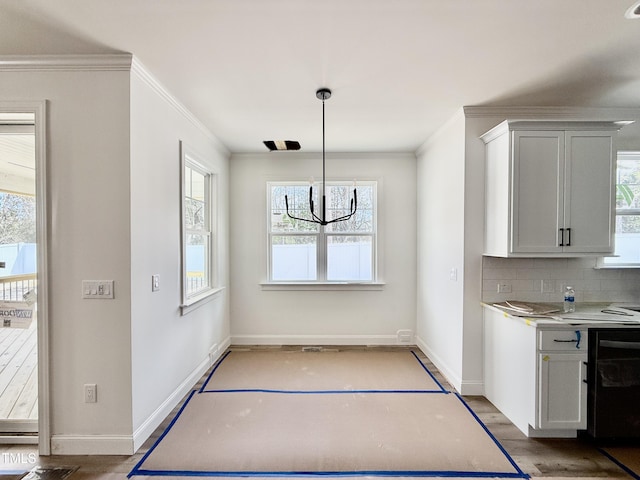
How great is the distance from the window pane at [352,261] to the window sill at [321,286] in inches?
4.9

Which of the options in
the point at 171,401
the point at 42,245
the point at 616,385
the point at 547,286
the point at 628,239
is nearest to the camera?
the point at 42,245

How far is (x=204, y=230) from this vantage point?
3.87 m

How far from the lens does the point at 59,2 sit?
1.66 m

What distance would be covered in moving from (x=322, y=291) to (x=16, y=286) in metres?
3.11

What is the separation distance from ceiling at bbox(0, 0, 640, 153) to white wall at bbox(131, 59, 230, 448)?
253 millimetres

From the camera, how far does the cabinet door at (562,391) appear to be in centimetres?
234

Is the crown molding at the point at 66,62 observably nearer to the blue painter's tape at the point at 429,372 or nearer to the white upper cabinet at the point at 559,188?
the white upper cabinet at the point at 559,188

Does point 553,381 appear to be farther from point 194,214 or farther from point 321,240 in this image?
point 194,214

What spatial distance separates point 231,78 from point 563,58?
2267 mm

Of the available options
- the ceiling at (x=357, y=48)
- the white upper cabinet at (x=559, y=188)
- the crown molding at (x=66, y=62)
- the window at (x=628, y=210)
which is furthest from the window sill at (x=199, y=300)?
the window at (x=628, y=210)

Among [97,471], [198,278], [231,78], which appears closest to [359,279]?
[198,278]

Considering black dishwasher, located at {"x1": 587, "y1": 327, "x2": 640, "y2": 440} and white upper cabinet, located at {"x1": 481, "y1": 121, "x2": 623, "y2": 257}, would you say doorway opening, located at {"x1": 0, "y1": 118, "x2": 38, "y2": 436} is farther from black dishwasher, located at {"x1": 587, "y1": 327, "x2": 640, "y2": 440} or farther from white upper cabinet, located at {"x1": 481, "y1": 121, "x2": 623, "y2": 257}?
black dishwasher, located at {"x1": 587, "y1": 327, "x2": 640, "y2": 440}

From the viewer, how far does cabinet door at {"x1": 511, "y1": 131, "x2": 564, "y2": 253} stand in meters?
2.67

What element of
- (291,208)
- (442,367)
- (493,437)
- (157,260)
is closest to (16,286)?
(157,260)
